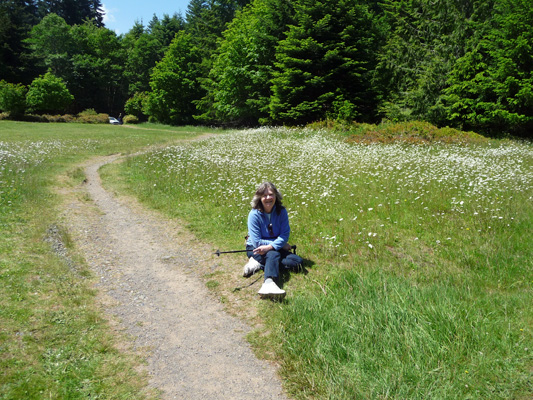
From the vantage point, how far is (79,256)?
22.5 ft

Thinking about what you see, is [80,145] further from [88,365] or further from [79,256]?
[88,365]

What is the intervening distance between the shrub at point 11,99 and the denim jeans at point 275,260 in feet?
177

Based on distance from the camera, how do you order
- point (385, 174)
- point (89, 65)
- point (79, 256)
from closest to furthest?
point (79, 256), point (385, 174), point (89, 65)

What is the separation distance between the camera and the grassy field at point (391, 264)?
356 centimetres

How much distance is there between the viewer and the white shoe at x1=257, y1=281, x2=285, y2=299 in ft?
17.0

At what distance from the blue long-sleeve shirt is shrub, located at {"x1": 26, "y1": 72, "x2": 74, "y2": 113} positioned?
57.4 meters

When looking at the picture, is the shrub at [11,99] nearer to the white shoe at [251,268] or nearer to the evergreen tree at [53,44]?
the evergreen tree at [53,44]

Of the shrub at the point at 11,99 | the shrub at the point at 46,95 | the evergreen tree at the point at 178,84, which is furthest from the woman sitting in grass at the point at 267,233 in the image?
the shrub at the point at 46,95

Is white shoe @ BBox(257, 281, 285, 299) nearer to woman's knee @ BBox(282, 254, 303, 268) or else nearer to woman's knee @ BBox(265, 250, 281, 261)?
woman's knee @ BBox(265, 250, 281, 261)

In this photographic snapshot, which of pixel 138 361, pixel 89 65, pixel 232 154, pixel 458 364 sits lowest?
pixel 138 361

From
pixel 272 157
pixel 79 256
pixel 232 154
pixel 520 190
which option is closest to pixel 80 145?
pixel 232 154

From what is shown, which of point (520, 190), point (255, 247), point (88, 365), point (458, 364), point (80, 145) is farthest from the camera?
point (80, 145)

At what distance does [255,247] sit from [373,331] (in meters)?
2.56

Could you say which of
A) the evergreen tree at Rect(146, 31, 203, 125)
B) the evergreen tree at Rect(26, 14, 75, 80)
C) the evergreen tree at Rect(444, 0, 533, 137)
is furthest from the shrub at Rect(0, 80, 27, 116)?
the evergreen tree at Rect(444, 0, 533, 137)
